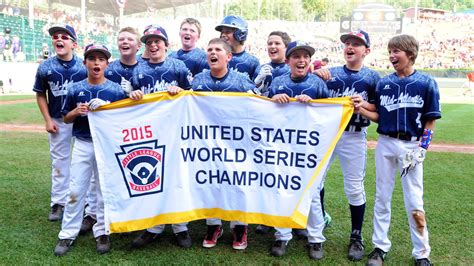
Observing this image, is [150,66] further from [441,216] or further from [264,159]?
[441,216]

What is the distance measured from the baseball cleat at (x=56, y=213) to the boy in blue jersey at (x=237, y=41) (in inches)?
105

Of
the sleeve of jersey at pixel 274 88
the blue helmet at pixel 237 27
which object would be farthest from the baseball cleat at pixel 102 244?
the blue helmet at pixel 237 27

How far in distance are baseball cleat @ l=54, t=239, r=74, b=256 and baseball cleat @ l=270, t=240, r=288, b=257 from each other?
2.00 meters

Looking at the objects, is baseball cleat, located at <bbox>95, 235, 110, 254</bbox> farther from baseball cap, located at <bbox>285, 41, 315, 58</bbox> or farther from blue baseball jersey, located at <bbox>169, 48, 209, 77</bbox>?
baseball cap, located at <bbox>285, 41, 315, 58</bbox>

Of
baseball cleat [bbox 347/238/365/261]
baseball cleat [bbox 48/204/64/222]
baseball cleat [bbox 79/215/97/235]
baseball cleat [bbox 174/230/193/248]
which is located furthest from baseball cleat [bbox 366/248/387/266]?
baseball cleat [bbox 48/204/64/222]

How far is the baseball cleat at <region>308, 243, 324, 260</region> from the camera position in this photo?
429 centimetres

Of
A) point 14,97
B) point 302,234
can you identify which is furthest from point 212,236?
point 14,97

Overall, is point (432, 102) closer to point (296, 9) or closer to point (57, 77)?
point (57, 77)

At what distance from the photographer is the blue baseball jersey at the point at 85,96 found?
4340 mm

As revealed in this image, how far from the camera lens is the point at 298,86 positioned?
4.32 meters

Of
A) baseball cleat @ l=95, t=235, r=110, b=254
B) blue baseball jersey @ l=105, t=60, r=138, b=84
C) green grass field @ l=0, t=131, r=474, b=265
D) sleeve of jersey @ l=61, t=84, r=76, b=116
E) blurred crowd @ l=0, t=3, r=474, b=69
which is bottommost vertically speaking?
green grass field @ l=0, t=131, r=474, b=265

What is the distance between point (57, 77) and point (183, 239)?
2339 millimetres

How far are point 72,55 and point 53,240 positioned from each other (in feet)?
6.95

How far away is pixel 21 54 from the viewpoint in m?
24.1
